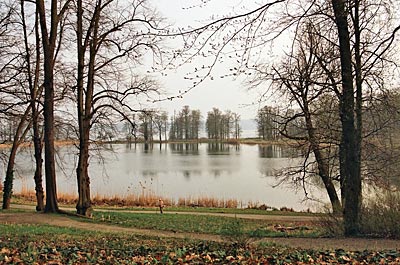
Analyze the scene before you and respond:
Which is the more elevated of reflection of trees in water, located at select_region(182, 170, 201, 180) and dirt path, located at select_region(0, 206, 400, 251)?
reflection of trees in water, located at select_region(182, 170, 201, 180)

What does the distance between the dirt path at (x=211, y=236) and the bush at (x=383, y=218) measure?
567mm

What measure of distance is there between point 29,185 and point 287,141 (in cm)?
1979

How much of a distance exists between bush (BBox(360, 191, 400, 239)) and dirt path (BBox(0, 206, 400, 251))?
567mm

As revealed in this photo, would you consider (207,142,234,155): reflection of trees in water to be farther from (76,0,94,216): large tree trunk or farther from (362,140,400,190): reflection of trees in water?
(362,140,400,190): reflection of trees in water

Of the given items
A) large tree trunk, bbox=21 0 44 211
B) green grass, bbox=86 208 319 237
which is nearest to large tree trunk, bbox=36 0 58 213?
large tree trunk, bbox=21 0 44 211

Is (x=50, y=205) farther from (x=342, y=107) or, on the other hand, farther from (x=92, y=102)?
(x=342, y=107)

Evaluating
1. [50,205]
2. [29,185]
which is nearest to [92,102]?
[50,205]

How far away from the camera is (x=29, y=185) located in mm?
29594

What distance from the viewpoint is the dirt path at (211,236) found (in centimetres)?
909

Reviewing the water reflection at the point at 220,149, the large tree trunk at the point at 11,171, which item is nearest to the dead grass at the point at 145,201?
the large tree trunk at the point at 11,171

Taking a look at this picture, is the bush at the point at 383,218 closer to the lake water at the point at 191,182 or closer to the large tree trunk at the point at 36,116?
the lake water at the point at 191,182

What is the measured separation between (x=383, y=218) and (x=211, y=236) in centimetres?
457

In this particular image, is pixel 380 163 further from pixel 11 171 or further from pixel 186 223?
pixel 11 171

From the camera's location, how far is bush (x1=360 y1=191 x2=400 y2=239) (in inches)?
406
